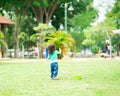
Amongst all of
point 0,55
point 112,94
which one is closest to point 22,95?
point 112,94

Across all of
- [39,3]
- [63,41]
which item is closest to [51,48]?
[63,41]

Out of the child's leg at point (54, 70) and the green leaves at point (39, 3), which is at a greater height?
the green leaves at point (39, 3)

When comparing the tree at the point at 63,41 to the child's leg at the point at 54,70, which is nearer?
the child's leg at the point at 54,70

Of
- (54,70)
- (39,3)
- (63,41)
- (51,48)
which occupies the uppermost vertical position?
(39,3)

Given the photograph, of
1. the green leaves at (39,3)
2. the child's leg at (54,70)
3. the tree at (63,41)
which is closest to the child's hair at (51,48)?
the child's leg at (54,70)

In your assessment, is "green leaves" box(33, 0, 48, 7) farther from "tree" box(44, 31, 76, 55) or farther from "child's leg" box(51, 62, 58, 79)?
"child's leg" box(51, 62, 58, 79)

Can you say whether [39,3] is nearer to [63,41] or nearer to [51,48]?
[63,41]

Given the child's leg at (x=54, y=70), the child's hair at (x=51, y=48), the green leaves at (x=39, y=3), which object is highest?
the green leaves at (x=39, y=3)

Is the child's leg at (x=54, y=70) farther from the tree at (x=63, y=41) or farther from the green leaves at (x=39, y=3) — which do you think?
the green leaves at (x=39, y=3)

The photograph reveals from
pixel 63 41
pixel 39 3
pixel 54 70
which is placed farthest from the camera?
pixel 39 3

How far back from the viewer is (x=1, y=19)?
45594 millimetres

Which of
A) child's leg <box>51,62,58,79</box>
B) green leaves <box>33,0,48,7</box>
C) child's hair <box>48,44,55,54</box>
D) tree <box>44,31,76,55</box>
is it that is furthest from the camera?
green leaves <box>33,0,48,7</box>

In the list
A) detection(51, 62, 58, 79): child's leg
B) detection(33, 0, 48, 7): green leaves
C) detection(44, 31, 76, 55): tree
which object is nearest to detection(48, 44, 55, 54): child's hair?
detection(51, 62, 58, 79): child's leg

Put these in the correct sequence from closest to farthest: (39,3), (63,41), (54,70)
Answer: (54,70), (63,41), (39,3)
